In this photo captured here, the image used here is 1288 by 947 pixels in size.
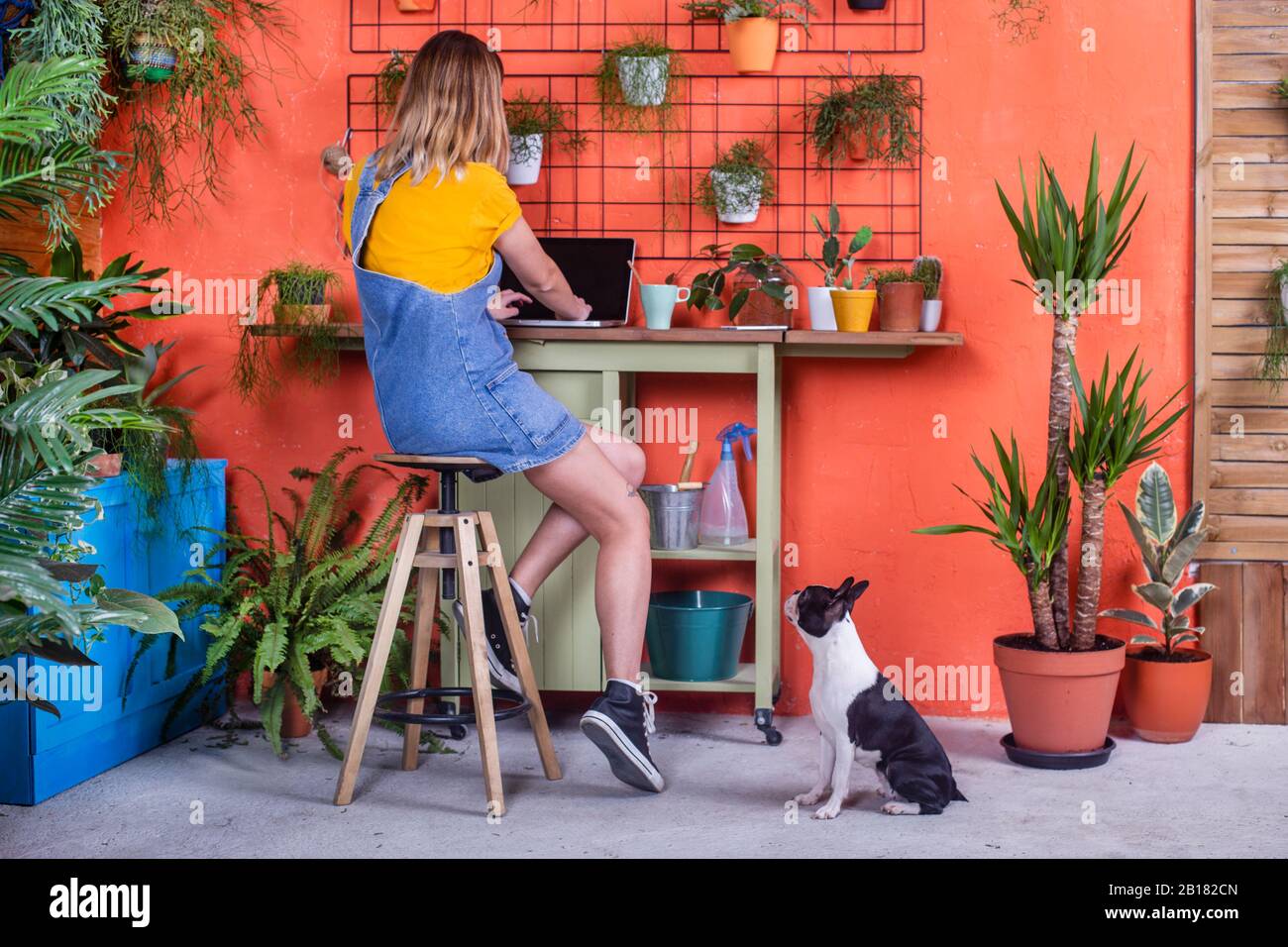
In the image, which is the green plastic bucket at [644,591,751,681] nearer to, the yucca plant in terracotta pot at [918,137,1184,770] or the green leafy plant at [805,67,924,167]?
the yucca plant in terracotta pot at [918,137,1184,770]

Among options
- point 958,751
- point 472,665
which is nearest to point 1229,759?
point 958,751

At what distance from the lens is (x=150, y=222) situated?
12.2ft

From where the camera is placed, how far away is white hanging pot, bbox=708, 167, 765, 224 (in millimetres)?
3494

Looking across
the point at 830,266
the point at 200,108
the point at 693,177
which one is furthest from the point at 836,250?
the point at 200,108

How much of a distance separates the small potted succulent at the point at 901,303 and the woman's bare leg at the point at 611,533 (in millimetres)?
932

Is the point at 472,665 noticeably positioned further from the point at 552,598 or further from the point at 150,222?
the point at 150,222

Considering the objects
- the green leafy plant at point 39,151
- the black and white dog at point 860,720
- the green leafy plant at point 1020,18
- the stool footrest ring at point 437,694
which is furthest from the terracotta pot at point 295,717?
the green leafy plant at point 1020,18

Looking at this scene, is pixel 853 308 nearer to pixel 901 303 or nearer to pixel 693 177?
pixel 901 303

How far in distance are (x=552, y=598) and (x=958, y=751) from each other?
1.12 m

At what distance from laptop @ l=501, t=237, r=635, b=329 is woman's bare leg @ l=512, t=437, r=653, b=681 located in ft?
2.26

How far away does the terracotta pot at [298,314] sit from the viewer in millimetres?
3430

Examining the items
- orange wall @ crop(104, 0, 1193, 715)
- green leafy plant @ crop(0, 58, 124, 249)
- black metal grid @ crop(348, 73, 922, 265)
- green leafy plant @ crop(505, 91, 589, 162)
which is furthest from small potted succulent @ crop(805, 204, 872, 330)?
green leafy plant @ crop(0, 58, 124, 249)

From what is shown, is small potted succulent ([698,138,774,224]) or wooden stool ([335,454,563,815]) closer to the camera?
wooden stool ([335,454,563,815])

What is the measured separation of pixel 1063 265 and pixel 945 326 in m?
0.52
